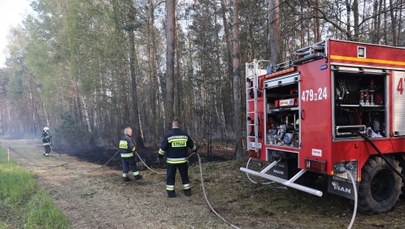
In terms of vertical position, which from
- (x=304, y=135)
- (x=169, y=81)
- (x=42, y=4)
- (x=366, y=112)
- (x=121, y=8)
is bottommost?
(x=304, y=135)

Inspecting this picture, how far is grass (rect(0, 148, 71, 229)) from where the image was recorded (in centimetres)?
585

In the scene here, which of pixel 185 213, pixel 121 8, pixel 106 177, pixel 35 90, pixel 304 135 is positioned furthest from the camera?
pixel 35 90

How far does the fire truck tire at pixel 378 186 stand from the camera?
5.24m

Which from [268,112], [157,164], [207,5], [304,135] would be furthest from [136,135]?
[304,135]

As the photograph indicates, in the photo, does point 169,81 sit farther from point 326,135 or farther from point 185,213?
point 326,135

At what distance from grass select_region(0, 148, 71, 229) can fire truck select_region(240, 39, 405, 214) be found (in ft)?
13.5

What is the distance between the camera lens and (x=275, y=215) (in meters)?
5.57

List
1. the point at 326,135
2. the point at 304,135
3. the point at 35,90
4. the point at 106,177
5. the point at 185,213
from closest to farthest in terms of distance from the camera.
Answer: the point at 326,135 < the point at 304,135 < the point at 185,213 < the point at 106,177 < the point at 35,90

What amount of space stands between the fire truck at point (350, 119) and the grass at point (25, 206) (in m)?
4.10

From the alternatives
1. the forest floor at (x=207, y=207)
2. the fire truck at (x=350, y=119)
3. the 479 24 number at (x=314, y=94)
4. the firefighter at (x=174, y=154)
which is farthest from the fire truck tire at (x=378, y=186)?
the firefighter at (x=174, y=154)

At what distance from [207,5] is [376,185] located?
640 inches

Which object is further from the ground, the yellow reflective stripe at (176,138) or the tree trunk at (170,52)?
the tree trunk at (170,52)

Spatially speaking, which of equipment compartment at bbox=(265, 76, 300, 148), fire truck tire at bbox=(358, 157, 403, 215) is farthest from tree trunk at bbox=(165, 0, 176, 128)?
fire truck tire at bbox=(358, 157, 403, 215)

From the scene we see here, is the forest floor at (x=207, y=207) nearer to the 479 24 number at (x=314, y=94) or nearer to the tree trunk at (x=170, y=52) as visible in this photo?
the 479 24 number at (x=314, y=94)
